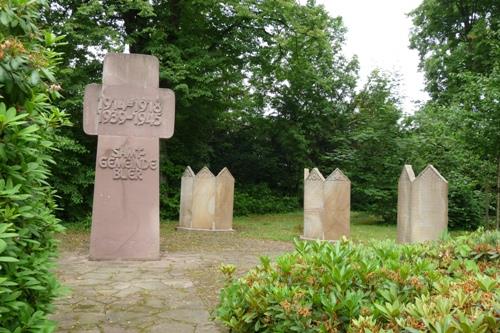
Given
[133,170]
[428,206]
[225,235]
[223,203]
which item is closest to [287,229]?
[223,203]

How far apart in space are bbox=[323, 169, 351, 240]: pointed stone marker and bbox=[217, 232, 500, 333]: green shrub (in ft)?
20.1

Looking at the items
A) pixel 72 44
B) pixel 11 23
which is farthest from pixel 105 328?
pixel 72 44

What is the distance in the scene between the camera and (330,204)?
9.96 metres

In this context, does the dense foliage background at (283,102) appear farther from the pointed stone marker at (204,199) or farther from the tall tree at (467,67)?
the pointed stone marker at (204,199)

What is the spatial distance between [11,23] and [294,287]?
215 centimetres

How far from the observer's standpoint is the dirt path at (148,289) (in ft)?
13.0

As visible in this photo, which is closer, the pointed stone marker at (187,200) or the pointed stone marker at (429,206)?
the pointed stone marker at (429,206)

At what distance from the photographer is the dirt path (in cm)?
398

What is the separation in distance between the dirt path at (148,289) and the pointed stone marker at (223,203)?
8.70 ft

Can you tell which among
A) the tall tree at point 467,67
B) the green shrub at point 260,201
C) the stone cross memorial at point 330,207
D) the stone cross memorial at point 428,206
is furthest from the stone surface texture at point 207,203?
the tall tree at point 467,67

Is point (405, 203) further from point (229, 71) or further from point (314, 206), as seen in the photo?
point (229, 71)

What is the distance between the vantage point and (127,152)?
737cm

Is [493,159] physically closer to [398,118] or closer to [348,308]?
[398,118]

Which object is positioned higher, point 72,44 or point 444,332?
point 72,44
